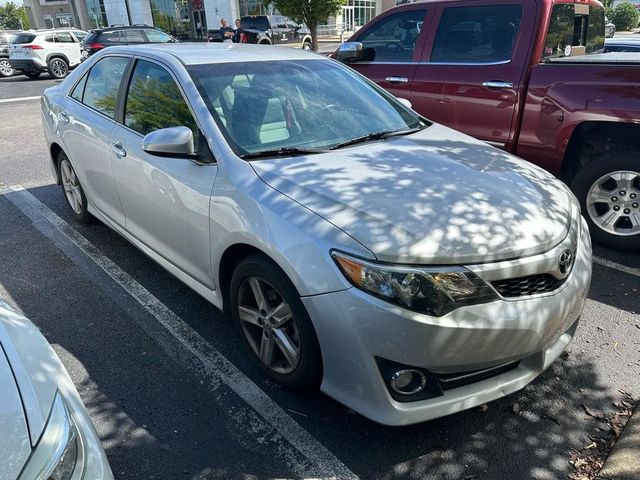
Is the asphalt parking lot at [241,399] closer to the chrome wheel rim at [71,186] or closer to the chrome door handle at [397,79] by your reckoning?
the chrome wheel rim at [71,186]

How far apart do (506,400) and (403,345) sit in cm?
96

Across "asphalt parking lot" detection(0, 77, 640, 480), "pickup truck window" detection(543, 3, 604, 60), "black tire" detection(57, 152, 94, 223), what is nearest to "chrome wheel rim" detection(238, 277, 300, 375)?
"asphalt parking lot" detection(0, 77, 640, 480)

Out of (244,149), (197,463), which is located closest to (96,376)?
(197,463)

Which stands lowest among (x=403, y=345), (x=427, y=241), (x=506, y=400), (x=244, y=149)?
(x=506, y=400)

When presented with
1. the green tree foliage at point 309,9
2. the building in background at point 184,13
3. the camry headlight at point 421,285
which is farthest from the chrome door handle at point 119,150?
the building in background at point 184,13

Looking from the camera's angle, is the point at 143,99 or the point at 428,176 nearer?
the point at 428,176

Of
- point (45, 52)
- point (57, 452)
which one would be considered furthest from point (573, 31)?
point (45, 52)

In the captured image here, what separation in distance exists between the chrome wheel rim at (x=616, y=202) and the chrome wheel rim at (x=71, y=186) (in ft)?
14.6

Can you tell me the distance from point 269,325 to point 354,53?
12.8 feet

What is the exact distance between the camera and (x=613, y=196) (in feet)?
13.6

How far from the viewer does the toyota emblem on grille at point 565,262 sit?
7.72ft

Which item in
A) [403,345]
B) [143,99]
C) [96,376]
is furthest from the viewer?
[143,99]

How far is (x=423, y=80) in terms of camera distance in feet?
17.0

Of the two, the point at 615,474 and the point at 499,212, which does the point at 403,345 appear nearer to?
the point at 499,212
